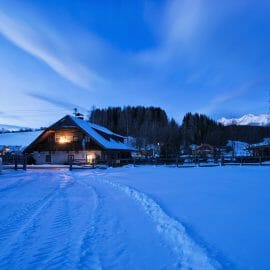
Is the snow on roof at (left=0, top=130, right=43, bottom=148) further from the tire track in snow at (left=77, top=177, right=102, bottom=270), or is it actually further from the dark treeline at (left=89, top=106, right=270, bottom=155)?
the tire track in snow at (left=77, top=177, right=102, bottom=270)

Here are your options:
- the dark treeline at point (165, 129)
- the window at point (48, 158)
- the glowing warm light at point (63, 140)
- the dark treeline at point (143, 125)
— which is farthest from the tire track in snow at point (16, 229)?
the dark treeline at point (143, 125)

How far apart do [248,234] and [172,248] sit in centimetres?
156

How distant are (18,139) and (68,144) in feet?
99.2

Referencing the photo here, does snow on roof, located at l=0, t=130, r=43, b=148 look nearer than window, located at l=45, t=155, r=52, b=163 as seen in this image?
No

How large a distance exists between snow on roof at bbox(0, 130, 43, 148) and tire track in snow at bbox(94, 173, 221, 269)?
199ft

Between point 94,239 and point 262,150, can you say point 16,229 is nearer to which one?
point 94,239

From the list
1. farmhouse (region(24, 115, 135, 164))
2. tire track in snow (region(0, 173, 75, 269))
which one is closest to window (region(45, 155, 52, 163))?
farmhouse (region(24, 115, 135, 164))

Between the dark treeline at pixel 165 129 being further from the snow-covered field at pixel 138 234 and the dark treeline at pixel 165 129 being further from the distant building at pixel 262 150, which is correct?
the snow-covered field at pixel 138 234

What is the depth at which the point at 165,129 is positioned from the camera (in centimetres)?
7175

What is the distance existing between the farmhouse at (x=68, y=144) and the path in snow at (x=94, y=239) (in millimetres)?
32765

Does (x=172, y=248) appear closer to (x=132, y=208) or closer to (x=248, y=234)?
(x=248, y=234)

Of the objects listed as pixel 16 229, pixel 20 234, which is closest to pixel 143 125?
pixel 16 229

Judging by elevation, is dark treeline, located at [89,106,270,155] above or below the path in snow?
above

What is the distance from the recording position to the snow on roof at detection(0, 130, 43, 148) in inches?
2544
